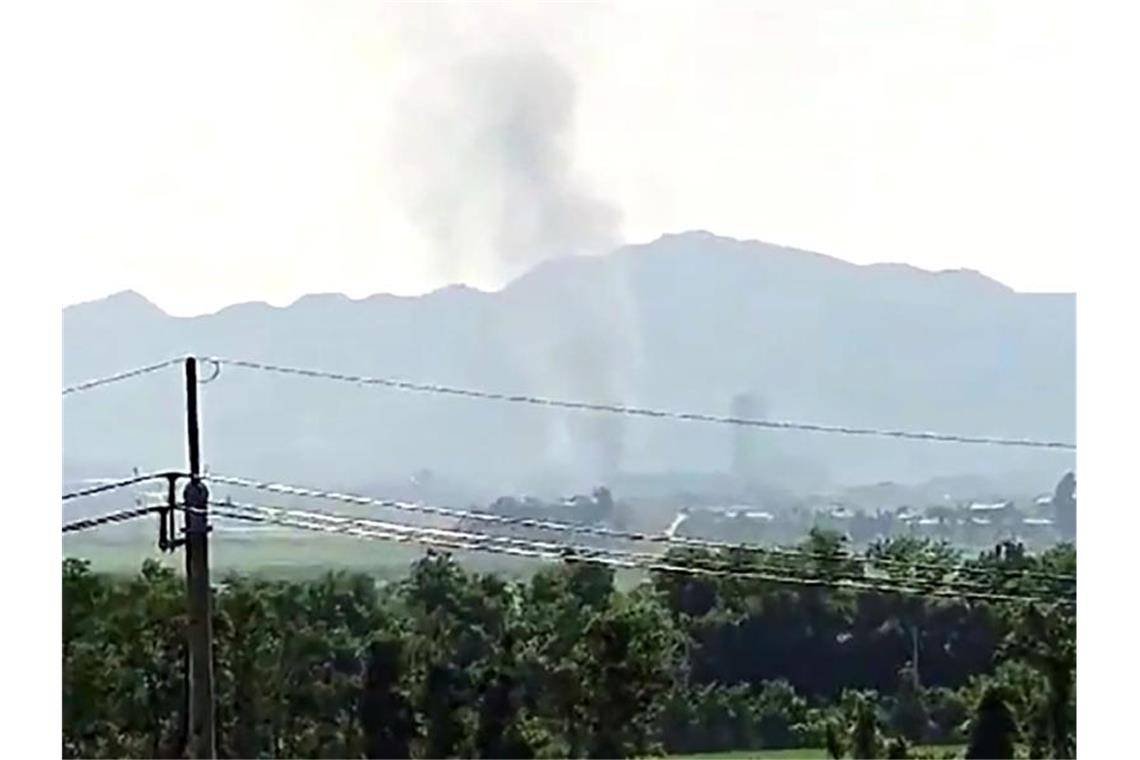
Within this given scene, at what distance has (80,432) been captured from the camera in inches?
72.8

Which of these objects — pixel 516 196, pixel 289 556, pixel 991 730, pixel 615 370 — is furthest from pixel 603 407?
pixel 991 730

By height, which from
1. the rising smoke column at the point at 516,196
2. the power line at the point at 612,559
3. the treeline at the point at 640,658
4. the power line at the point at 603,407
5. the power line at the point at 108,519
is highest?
the rising smoke column at the point at 516,196

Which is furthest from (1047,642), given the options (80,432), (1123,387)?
(80,432)

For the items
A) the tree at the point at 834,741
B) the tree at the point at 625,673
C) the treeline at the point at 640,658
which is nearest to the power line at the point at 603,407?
the treeline at the point at 640,658

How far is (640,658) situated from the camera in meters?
1.94

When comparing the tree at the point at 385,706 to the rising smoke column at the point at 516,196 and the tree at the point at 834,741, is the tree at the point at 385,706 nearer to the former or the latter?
the rising smoke column at the point at 516,196

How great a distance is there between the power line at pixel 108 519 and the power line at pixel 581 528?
10cm

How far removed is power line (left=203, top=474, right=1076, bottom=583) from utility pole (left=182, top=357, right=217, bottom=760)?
0.04 metres

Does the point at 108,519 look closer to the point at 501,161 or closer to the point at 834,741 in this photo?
the point at 501,161

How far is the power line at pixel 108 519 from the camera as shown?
1.86 m

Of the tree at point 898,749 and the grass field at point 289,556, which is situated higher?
the grass field at point 289,556

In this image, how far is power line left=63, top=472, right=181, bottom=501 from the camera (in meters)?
1.84

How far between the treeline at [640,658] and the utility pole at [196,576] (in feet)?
0.05

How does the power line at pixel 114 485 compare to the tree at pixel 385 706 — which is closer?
the power line at pixel 114 485
